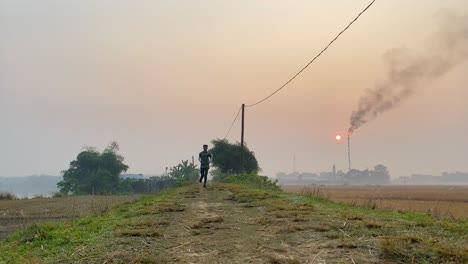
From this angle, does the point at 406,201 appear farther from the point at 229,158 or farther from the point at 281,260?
the point at 281,260

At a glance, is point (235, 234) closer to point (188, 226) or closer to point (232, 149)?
point (188, 226)

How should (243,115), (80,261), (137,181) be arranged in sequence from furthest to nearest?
(137,181) → (243,115) → (80,261)

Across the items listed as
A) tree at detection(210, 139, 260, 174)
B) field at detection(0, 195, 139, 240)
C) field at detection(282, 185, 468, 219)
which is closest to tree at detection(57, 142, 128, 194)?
tree at detection(210, 139, 260, 174)

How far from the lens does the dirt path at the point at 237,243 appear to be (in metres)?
4.80

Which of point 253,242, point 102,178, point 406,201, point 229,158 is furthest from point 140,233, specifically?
point 102,178

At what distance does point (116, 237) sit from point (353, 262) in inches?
169

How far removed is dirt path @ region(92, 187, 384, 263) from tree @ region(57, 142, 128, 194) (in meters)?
58.2

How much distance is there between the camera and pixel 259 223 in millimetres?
7719

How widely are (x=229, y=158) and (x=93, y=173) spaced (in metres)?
28.0

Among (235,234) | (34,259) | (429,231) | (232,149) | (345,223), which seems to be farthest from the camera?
(232,149)

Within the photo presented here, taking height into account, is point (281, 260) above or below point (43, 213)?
above

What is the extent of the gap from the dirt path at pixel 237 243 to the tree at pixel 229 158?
43952mm

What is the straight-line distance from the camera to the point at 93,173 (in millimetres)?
65938

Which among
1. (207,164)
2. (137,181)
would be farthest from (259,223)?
(137,181)
